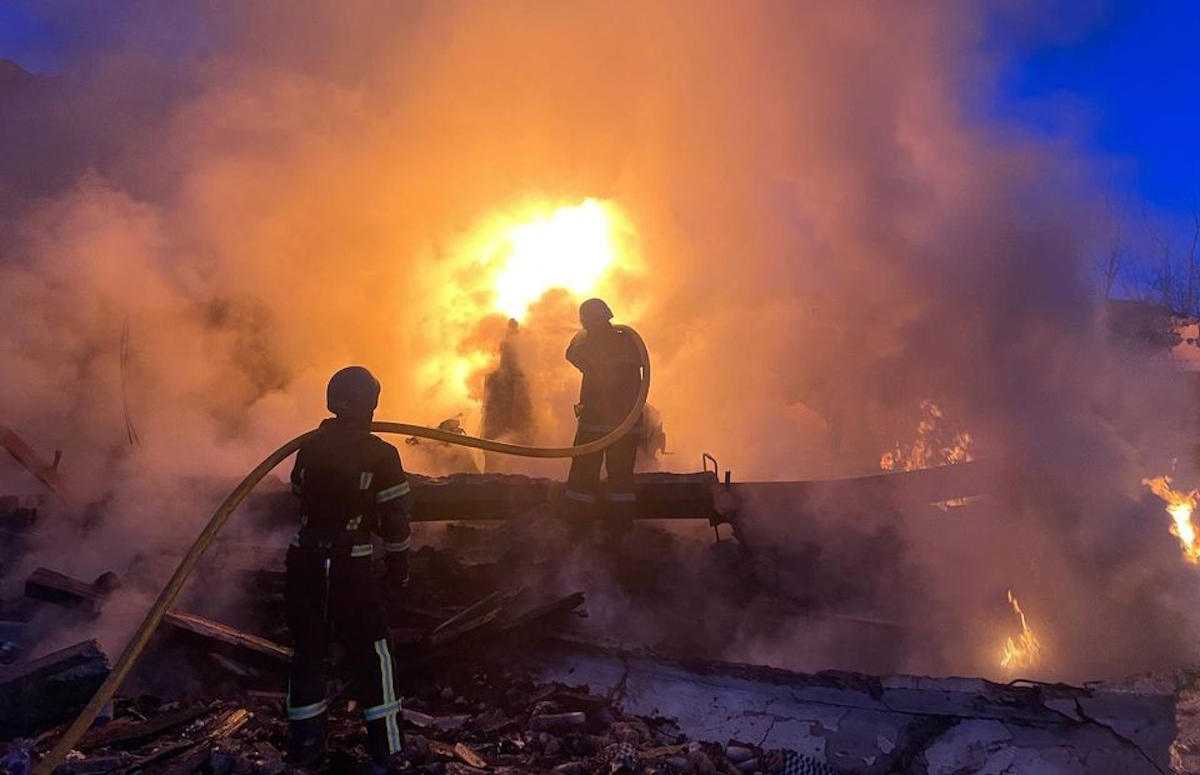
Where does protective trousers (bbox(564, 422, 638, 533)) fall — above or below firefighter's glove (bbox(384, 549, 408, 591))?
above

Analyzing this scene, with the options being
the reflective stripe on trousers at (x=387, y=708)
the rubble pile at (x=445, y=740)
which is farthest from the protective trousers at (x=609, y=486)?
the reflective stripe on trousers at (x=387, y=708)

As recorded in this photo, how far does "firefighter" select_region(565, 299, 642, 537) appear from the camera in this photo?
7.07m

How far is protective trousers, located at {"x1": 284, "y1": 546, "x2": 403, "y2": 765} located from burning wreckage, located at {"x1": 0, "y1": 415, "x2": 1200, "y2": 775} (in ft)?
0.79

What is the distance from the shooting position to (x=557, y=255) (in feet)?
45.4

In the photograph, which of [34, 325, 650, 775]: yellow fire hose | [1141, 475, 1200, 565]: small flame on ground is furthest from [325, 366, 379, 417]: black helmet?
[1141, 475, 1200, 565]: small flame on ground

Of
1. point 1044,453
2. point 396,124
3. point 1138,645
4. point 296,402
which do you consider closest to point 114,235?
point 296,402

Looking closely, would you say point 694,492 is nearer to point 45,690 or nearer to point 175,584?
point 175,584

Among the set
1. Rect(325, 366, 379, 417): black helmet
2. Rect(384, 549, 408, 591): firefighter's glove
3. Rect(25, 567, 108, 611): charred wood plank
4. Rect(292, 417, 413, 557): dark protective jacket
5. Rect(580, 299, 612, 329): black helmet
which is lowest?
Rect(25, 567, 108, 611): charred wood plank

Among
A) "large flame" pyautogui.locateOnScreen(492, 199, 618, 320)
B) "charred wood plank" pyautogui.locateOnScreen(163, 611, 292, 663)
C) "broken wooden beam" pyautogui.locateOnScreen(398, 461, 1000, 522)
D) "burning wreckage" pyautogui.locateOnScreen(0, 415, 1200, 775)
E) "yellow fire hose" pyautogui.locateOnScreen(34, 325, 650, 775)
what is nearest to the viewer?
"yellow fire hose" pyautogui.locateOnScreen(34, 325, 650, 775)

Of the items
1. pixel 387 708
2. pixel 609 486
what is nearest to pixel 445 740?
pixel 387 708

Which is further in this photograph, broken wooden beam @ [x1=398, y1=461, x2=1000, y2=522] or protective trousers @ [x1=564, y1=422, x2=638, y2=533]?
broken wooden beam @ [x1=398, y1=461, x2=1000, y2=522]

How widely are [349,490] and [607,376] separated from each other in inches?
138

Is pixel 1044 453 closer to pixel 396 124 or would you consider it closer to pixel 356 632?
pixel 356 632

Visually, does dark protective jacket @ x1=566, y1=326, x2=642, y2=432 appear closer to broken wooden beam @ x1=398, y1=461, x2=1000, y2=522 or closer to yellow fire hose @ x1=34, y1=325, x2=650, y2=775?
broken wooden beam @ x1=398, y1=461, x2=1000, y2=522
